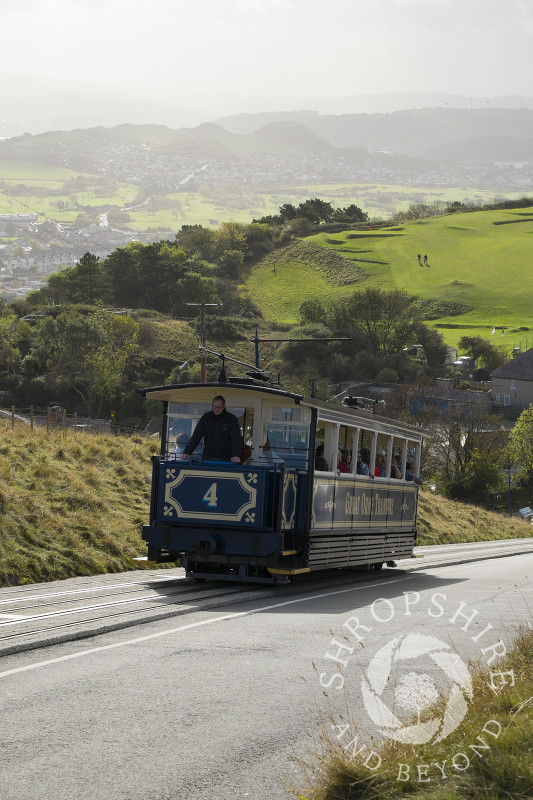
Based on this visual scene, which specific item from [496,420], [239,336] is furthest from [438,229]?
[496,420]

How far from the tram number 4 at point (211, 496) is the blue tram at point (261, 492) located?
0.05 feet

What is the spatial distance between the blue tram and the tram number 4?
1cm

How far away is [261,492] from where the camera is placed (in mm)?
15102

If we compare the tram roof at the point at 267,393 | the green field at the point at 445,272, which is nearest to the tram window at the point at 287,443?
the tram roof at the point at 267,393

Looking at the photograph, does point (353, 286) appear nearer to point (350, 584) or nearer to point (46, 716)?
point (350, 584)

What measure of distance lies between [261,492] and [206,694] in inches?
290

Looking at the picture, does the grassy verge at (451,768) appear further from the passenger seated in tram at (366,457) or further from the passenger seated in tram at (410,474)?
the passenger seated in tram at (410,474)

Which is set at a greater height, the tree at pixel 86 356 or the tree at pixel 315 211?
the tree at pixel 315 211

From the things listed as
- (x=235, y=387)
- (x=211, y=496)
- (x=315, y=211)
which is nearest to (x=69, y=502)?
(x=235, y=387)

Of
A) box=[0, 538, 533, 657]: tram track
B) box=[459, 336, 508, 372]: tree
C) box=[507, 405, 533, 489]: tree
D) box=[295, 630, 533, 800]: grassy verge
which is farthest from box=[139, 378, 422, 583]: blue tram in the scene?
box=[459, 336, 508, 372]: tree

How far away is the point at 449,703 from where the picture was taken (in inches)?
250

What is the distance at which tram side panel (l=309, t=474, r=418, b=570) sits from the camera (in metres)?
16.4

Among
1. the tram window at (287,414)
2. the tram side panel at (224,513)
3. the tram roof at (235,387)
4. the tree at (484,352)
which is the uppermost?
the tram roof at (235,387)

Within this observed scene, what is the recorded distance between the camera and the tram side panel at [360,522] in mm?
16375
